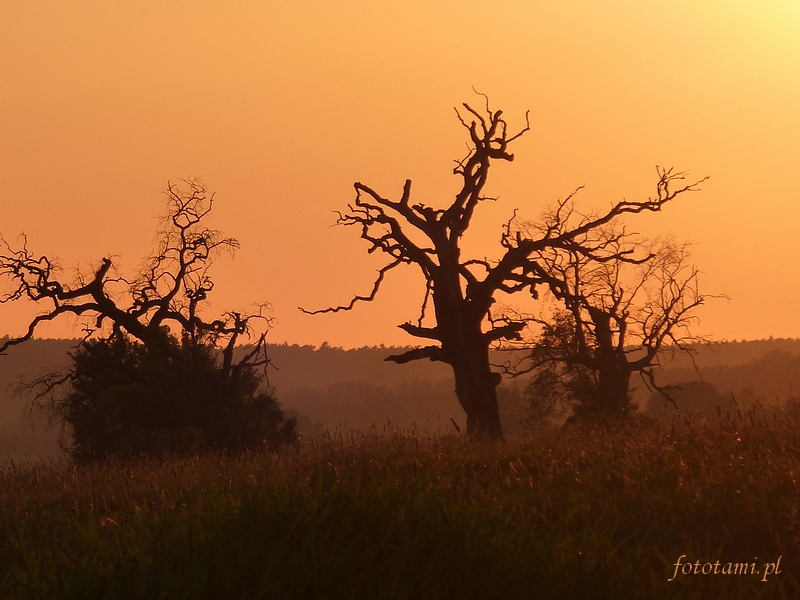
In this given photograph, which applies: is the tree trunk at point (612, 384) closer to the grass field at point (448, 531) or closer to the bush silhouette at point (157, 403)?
the bush silhouette at point (157, 403)

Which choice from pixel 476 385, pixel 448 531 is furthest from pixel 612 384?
pixel 448 531

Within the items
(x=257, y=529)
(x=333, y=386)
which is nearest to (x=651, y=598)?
(x=257, y=529)

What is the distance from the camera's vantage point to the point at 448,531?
21.9 feet

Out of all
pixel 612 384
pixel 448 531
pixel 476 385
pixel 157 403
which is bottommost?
pixel 448 531

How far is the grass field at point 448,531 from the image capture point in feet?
19.9

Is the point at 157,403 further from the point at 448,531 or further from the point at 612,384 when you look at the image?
the point at 448,531

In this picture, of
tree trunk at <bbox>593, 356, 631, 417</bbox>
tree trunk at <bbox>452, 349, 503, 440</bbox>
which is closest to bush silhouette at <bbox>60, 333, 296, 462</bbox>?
tree trunk at <bbox>452, 349, 503, 440</bbox>

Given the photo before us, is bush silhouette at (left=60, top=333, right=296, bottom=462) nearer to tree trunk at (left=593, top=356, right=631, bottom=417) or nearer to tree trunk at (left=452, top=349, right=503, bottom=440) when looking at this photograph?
tree trunk at (left=452, top=349, right=503, bottom=440)

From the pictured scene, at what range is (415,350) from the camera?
24.2m

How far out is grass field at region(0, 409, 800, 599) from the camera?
608 cm

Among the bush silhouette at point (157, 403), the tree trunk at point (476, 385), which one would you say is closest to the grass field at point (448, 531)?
the tree trunk at point (476, 385)

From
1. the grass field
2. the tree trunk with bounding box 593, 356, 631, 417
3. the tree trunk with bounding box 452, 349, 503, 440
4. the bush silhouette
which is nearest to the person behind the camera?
the grass field

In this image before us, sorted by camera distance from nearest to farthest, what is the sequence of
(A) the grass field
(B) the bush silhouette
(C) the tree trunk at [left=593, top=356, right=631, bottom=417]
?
(A) the grass field
(B) the bush silhouette
(C) the tree trunk at [left=593, top=356, right=631, bottom=417]

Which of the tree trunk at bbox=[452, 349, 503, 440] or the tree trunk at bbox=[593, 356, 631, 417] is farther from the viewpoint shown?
the tree trunk at bbox=[593, 356, 631, 417]
